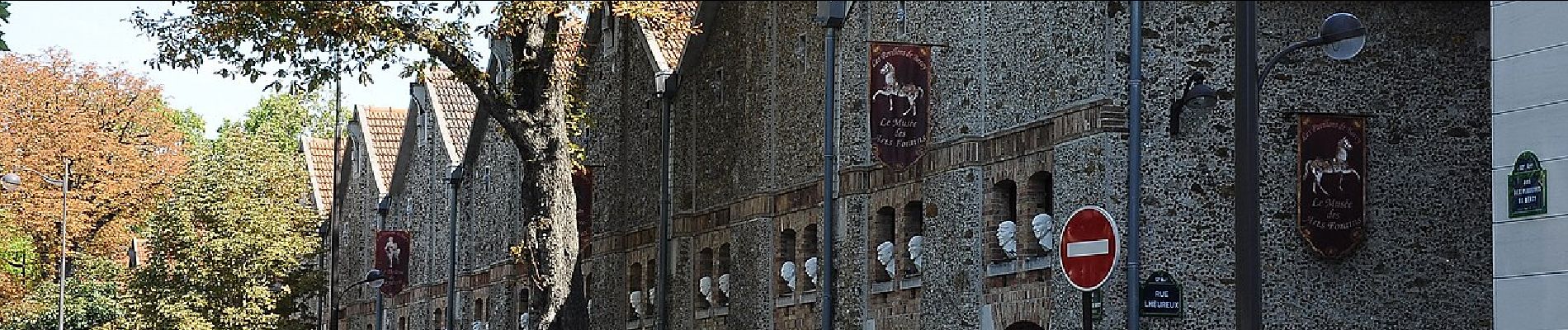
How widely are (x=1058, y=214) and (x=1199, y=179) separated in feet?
5.52

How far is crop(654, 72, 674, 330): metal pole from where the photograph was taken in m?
41.1

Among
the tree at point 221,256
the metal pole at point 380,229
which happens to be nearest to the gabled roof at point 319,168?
the metal pole at point 380,229

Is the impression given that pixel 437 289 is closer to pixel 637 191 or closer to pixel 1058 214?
pixel 637 191

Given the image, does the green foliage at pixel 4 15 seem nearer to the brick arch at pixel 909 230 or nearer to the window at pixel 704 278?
the brick arch at pixel 909 230

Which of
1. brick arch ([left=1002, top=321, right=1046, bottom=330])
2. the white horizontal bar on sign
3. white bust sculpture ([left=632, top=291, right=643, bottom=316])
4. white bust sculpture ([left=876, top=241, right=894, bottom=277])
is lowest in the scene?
brick arch ([left=1002, top=321, right=1046, bottom=330])

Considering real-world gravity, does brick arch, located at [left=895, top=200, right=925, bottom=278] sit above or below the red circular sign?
above

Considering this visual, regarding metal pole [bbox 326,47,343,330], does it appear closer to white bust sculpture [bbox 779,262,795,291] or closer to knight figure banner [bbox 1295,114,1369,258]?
white bust sculpture [bbox 779,262,795,291]

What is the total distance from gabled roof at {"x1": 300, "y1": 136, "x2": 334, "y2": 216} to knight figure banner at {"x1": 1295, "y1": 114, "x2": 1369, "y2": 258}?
58.7 m

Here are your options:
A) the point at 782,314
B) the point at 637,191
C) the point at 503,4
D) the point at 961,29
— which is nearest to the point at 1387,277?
the point at 961,29

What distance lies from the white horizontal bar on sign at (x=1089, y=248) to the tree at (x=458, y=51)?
60.8 ft

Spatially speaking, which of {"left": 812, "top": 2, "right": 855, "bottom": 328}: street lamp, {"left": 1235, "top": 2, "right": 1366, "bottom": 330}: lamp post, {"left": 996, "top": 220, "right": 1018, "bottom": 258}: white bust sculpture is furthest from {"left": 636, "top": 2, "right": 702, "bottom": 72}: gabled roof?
{"left": 1235, "top": 2, "right": 1366, "bottom": 330}: lamp post

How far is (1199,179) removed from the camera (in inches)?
901

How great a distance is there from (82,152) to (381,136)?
34.1 ft

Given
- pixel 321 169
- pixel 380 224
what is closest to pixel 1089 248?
pixel 380 224
